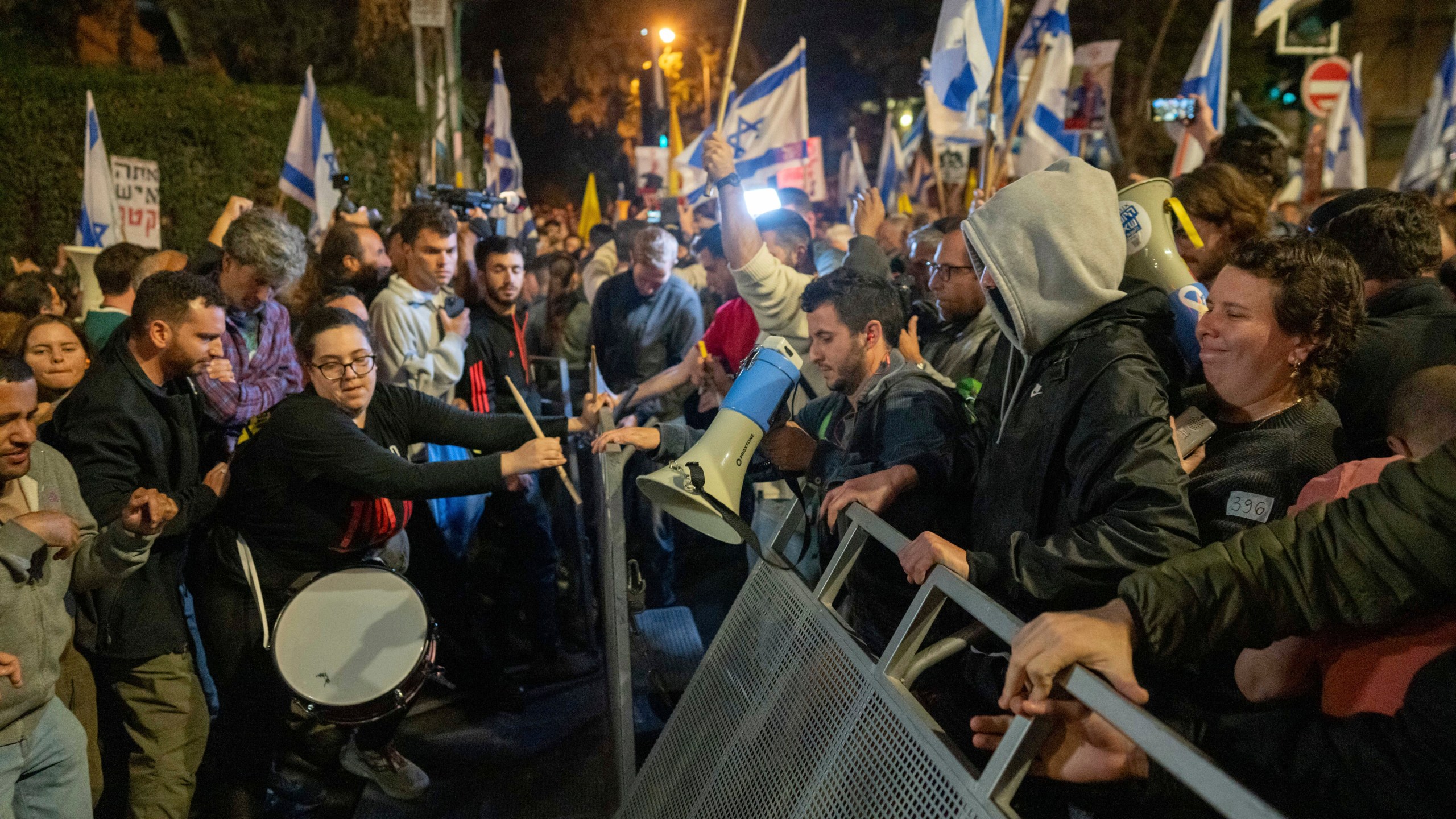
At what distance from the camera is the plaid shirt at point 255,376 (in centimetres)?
438

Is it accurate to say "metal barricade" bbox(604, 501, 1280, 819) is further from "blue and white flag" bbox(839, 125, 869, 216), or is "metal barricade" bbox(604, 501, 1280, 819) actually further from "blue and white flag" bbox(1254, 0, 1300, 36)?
"blue and white flag" bbox(839, 125, 869, 216)

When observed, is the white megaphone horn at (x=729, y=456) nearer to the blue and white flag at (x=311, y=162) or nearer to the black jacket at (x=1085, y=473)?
the black jacket at (x=1085, y=473)

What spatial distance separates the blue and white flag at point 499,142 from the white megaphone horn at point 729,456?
9.95 m

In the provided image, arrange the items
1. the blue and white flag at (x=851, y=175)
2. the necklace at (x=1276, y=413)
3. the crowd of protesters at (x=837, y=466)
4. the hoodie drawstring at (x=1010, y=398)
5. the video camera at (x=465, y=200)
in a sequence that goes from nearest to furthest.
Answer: the crowd of protesters at (x=837, y=466)
the necklace at (x=1276, y=413)
the hoodie drawstring at (x=1010, y=398)
the video camera at (x=465, y=200)
the blue and white flag at (x=851, y=175)

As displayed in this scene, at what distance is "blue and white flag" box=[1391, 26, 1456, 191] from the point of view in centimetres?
916

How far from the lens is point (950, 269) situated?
3.96m

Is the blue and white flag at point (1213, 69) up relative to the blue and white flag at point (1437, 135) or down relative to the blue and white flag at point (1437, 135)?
up

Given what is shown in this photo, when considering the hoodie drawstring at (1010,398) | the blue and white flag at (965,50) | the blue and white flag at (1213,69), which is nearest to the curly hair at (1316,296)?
the hoodie drawstring at (1010,398)

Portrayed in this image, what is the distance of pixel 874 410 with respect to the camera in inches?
127

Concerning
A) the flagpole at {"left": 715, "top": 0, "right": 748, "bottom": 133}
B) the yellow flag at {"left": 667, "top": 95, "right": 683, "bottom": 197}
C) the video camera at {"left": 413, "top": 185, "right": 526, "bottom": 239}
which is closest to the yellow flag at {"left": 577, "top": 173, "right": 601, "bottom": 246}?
the yellow flag at {"left": 667, "top": 95, "right": 683, "bottom": 197}

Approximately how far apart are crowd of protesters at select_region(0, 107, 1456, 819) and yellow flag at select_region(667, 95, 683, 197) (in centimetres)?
441

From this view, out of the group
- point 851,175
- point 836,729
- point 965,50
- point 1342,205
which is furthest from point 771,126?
point 836,729

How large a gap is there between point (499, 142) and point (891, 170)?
516 centimetres

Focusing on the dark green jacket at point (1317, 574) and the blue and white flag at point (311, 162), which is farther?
the blue and white flag at point (311, 162)
